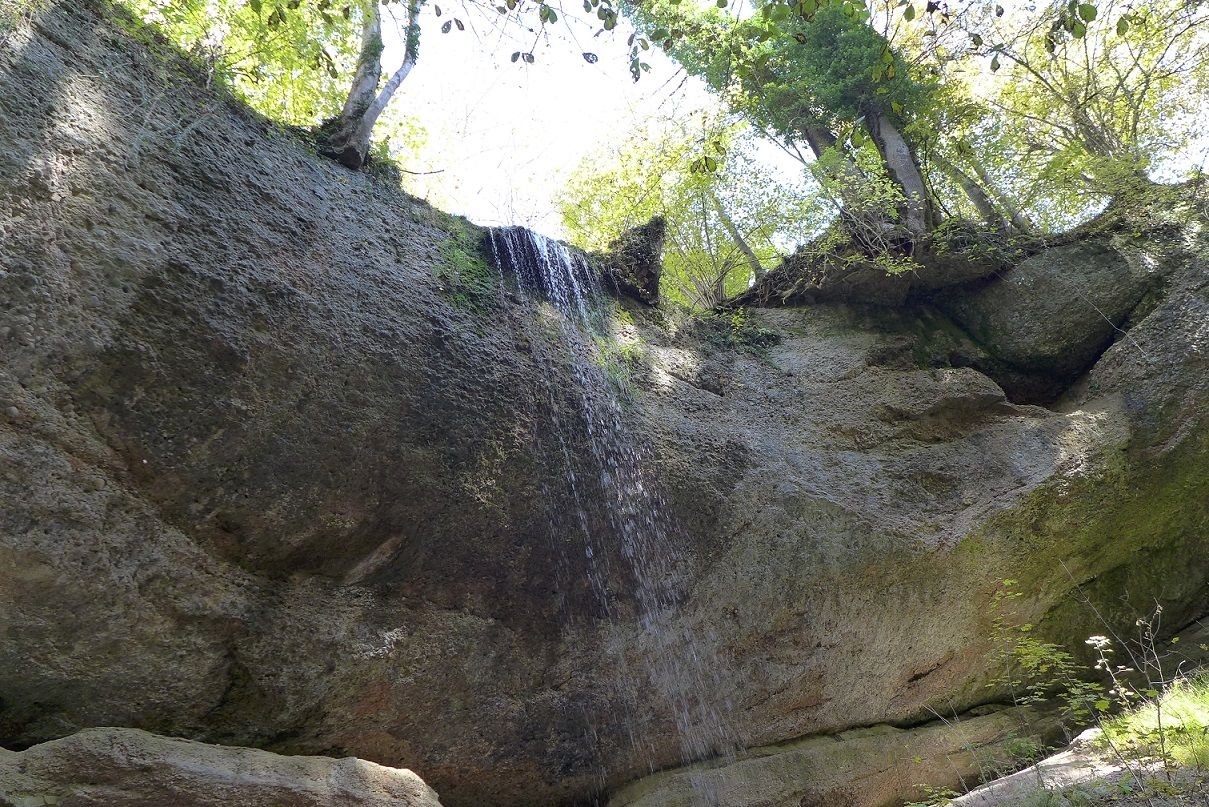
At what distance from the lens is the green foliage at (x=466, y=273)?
6625mm

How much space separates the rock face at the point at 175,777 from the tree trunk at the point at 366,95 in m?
5.37

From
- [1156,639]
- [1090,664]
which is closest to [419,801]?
[1090,664]

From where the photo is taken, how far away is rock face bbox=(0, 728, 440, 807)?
346 cm

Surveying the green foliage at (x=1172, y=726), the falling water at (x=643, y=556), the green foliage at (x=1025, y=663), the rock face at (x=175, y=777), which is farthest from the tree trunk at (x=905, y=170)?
the rock face at (x=175, y=777)

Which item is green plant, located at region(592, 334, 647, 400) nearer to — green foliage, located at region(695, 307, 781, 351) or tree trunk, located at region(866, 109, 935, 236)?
green foliage, located at region(695, 307, 781, 351)

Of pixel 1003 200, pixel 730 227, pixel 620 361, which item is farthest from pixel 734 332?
pixel 730 227

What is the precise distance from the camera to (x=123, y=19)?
222 inches

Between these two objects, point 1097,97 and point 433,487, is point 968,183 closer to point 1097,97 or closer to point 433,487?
point 1097,97

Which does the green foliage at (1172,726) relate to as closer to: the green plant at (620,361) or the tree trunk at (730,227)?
the green plant at (620,361)

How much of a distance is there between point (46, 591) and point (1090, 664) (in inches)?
367

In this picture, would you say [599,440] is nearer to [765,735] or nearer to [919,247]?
[765,735]

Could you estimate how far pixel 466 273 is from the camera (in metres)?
6.86

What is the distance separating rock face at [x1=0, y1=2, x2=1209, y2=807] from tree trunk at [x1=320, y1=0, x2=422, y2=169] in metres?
0.51

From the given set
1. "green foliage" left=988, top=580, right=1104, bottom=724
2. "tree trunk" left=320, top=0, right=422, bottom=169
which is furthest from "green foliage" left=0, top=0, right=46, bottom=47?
"green foliage" left=988, top=580, right=1104, bottom=724
